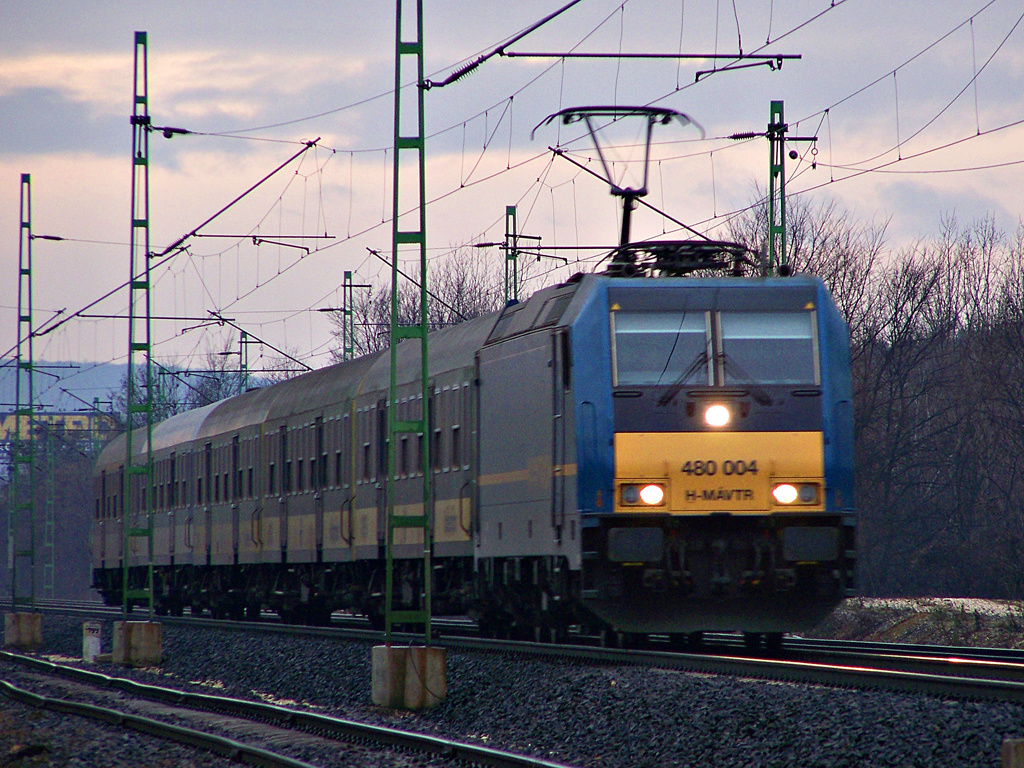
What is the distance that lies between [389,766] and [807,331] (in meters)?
6.27

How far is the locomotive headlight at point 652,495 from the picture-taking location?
47.4ft

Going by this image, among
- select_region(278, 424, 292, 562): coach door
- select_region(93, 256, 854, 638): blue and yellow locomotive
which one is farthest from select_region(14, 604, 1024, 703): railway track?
select_region(278, 424, 292, 562): coach door

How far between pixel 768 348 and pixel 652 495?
1.88 m

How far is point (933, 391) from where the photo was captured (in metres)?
50.5

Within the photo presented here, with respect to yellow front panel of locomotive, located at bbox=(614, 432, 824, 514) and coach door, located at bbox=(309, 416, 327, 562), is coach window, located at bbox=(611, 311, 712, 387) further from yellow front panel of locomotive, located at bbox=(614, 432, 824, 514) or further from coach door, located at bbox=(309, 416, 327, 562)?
coach door, located at bbox=(309, 416, 327, 562)

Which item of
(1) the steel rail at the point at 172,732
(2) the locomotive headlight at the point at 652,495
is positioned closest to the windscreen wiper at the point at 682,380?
(2) the locomotive headlight at the point at 652,495

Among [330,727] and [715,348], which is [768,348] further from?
[330,727]

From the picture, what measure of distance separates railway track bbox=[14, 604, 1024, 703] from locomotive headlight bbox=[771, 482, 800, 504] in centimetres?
146

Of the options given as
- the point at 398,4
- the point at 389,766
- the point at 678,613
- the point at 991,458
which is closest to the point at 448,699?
the point at 678,613

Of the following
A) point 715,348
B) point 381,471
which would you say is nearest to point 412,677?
point 715,348

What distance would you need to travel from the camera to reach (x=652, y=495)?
14.5m

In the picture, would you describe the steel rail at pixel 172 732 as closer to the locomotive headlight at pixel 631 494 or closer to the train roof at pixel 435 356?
the locomotive headlight at pixel 631 494

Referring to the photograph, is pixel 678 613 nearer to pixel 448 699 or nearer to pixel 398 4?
pixel 448 699

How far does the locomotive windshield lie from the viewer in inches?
583
